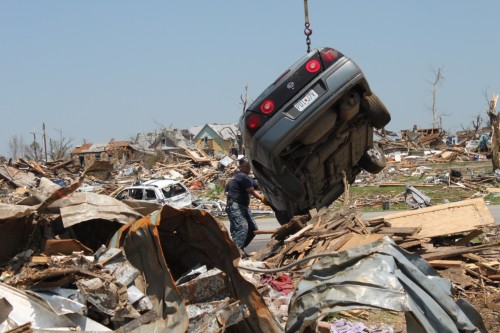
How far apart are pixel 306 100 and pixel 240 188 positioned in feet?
10.4

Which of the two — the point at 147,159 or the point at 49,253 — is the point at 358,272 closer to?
the point at 49,253

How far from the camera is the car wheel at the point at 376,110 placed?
886 centimetres

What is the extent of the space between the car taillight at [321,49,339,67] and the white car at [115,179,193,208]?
14.2 metres

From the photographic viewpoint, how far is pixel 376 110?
891cm

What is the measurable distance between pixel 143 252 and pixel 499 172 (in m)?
22.5

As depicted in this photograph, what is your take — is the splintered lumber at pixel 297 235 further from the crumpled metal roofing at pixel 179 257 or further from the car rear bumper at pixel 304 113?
the crumpled metal roofing at pixel 179 257

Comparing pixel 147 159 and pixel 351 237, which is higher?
pixel 351 237

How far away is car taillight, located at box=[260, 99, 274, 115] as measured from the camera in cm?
833

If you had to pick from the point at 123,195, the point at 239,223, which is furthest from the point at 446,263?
the point at 123,195

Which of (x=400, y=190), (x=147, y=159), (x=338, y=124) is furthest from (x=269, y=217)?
(x=147, y=159)

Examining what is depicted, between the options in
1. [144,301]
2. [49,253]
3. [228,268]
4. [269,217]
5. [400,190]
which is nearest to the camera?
[144,301]

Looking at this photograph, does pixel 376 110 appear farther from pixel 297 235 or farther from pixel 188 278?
pixel 188 278

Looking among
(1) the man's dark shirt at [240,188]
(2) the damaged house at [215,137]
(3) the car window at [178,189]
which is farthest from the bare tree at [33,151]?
(1) the man's dark shirt at [240,188]

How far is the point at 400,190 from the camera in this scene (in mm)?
23562
